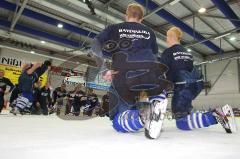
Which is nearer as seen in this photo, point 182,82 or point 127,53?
point 127,53

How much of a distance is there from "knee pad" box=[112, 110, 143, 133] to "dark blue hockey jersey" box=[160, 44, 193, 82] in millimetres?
801

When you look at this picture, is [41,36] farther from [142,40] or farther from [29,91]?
[142,40]

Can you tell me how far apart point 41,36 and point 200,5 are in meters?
5.35

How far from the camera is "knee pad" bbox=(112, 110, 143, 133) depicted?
1736mm

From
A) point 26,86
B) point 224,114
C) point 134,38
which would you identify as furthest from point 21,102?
point 224,114

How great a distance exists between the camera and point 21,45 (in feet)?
29.8

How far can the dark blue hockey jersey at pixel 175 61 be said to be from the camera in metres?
2.40

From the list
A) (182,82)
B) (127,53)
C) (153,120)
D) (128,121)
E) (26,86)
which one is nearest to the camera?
(153,120)

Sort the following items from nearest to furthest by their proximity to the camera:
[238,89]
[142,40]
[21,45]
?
[142,40] < [21,45] < [238,89]

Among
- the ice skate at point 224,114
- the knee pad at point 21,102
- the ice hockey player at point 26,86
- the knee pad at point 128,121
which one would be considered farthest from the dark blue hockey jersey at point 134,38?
the knee pad at point 21,102

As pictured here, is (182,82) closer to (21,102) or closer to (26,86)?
(26,86)

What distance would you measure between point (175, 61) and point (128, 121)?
964 mm

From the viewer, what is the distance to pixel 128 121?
5.86 feet

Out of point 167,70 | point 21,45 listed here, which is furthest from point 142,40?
point 21,45
